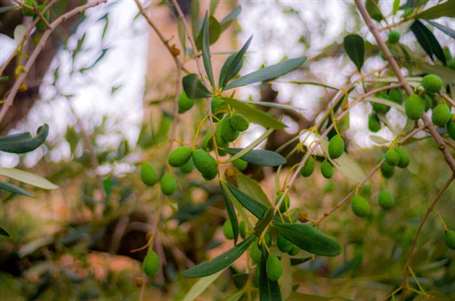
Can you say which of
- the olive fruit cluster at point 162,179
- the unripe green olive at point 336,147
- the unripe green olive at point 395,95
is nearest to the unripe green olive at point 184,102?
the olive fruit cluster at point 162,179

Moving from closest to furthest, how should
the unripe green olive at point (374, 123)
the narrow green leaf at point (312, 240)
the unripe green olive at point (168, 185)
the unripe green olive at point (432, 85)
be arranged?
the narrow green leaf at point (312, 240) < the unripe green olive at point (432, 85) < the unripe green olive at point (168, 185) < the unripe green olive at point (374, 123)

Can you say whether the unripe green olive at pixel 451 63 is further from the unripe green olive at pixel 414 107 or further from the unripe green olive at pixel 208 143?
the unripe green olive at pixel 208 143

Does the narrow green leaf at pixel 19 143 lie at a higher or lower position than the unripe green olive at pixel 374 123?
higher

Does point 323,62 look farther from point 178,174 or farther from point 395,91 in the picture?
point 395,91

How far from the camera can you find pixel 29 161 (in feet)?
5.04

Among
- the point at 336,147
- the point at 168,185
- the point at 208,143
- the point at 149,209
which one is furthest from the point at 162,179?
the point at 149,209

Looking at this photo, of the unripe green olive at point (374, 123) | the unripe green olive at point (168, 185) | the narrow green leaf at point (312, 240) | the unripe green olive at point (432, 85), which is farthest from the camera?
the unripe green olive at point (374, 123)

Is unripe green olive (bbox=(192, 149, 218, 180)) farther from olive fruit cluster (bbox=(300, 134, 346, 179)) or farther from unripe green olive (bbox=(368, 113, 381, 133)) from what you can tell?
unripe green olive (bbox=(368, 113, 381, 133))

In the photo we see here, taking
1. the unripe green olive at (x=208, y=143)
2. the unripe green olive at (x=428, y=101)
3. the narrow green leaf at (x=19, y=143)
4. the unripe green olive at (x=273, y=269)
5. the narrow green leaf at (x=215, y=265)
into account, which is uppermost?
the narrow green leaf at (x=19, y=143)

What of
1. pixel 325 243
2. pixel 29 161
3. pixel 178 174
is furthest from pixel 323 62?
pixel 325 243

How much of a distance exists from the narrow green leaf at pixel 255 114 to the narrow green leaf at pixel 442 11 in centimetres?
29

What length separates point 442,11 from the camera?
30.7 inches

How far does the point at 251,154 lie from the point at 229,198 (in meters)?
0.06

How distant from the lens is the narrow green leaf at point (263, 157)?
0.66 metres
